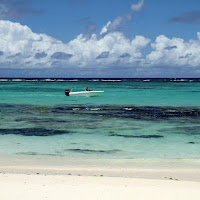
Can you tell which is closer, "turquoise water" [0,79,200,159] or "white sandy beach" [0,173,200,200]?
"white sandy beach" [0,173,200,200]

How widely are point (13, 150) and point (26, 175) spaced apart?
546cm

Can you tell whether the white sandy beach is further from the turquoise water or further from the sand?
the turquoise water

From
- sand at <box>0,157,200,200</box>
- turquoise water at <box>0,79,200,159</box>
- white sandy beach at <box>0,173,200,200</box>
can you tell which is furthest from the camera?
turquoise water at <box>0,79,200,159</box>

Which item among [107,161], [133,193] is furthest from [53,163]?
[133,193]

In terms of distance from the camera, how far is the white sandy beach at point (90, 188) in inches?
347

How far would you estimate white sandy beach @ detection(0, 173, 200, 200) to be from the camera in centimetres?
882

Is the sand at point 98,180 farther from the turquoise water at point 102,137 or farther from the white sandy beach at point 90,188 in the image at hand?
the turquoise water at point 102,137

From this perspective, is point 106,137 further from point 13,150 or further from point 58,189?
point 58,189

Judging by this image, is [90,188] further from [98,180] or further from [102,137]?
[102,137]

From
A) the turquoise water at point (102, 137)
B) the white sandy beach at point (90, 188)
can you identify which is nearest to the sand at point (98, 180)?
the white sandy beach at point (90, 188)

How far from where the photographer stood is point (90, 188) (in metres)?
9.45

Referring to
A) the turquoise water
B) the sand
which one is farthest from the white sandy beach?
Answer: the turquoise water

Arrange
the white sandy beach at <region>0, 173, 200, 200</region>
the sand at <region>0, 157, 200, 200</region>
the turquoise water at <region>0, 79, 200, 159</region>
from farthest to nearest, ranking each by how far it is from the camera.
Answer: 1. the turquoise water at <region>0, 79, 200, 159</region>
2. the sand at <region>0, 157, 200, 200</region>
3. the white sandy beach at <region>0, 173, 200, 200</region>

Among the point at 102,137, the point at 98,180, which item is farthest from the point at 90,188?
the point at 102,137
